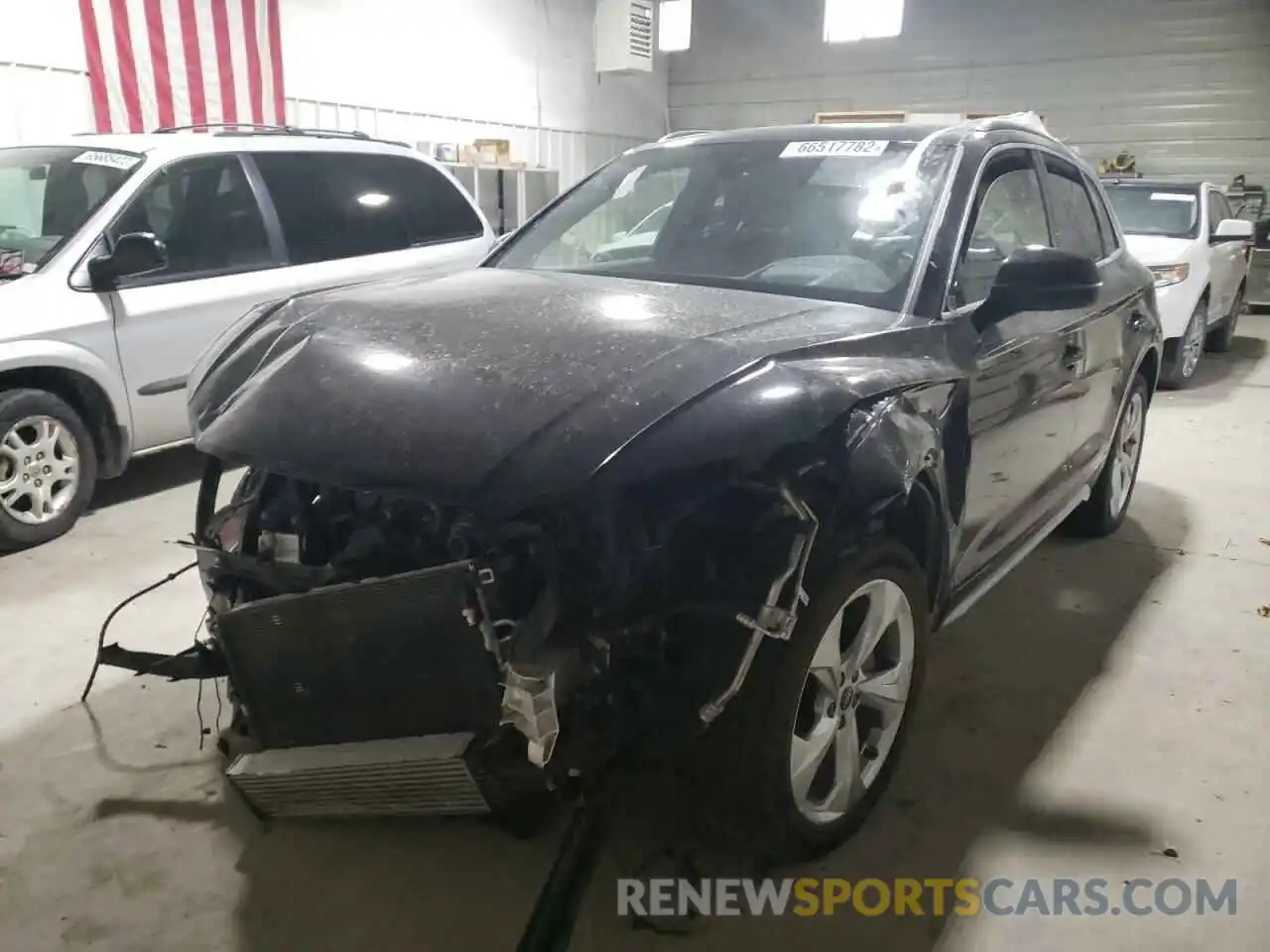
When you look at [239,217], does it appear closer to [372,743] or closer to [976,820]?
[372,743]

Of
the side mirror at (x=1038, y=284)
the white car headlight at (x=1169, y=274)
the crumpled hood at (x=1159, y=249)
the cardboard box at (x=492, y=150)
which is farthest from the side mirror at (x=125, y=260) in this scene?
the white car headlight at (x=1169, y=274)

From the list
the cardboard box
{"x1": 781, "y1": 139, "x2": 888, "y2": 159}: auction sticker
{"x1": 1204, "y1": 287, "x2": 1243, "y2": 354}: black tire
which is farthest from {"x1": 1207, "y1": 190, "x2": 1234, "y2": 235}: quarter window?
{"x1": 781, "y1": 139, "x2": 888, "y2": 159}: auction sticker

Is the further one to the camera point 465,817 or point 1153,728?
point 1153,728

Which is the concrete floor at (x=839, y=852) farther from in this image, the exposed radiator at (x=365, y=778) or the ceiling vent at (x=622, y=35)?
the ceiling vent at (x=622, y=35)

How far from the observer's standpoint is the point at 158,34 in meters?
6.68

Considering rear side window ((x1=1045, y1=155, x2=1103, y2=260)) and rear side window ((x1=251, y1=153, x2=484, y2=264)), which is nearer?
rear side window ((x1=1045, y1=155, x2=1103, y2=260))

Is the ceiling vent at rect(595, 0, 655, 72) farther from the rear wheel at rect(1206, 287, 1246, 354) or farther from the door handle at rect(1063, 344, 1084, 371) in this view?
the door handle at rect(1063, 344, 1084, 371)

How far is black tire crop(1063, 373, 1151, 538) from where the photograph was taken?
12.6ft

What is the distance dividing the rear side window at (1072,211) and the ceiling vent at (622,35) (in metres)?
9.15

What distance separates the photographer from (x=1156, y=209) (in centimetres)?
750

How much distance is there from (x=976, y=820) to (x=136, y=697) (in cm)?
223

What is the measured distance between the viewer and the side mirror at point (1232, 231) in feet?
23.5

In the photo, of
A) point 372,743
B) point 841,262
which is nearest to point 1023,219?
point 841,262

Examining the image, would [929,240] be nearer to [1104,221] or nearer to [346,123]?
[1104,221]
